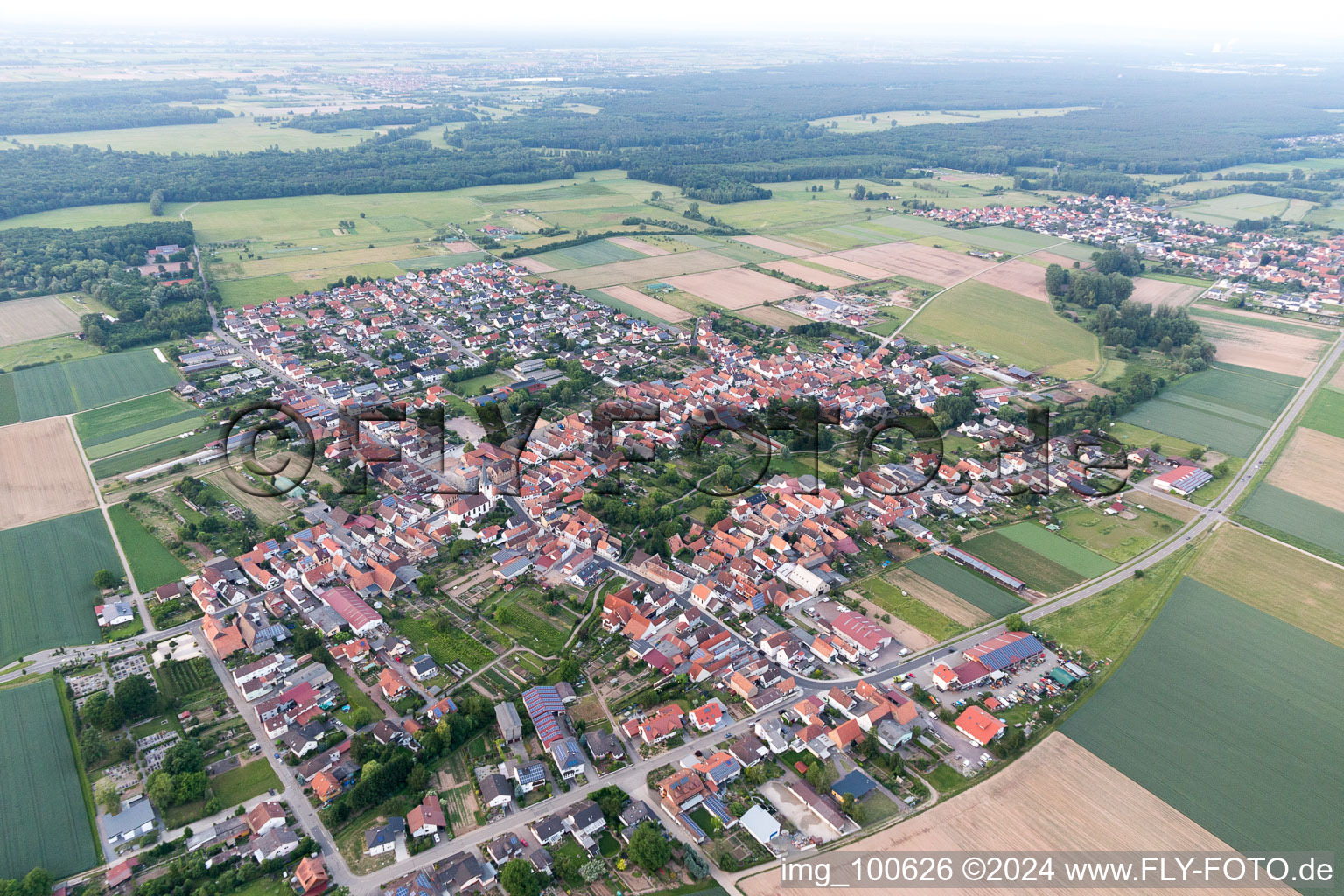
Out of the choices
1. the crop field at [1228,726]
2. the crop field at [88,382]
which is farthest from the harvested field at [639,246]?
the crop field at [1228,726]

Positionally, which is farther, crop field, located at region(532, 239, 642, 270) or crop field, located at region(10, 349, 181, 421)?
crop field, located at region(532, 239, 642, 270)

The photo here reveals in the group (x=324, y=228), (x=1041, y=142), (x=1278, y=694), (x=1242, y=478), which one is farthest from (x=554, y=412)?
(x=1041, y=142)

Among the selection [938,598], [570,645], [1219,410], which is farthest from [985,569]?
[1219,410]

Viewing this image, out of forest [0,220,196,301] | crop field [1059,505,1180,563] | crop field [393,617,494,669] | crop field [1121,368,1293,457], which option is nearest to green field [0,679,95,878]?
crop field [393,617,494,669]

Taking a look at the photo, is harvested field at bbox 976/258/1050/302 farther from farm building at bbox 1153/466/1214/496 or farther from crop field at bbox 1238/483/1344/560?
crop field at bbox 1238/483/1344/560

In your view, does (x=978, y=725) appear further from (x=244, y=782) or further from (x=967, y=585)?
(x=244, y=782)

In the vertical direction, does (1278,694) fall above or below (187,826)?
above

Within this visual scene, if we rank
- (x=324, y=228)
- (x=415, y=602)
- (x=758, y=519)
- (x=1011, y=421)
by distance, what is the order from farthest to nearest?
1. (x=324, y=228)
2. (x=1011, y=421)
3. (x=758, y=519)
4. (x=415, y=602)

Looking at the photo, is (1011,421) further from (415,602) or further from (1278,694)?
(415,602)
